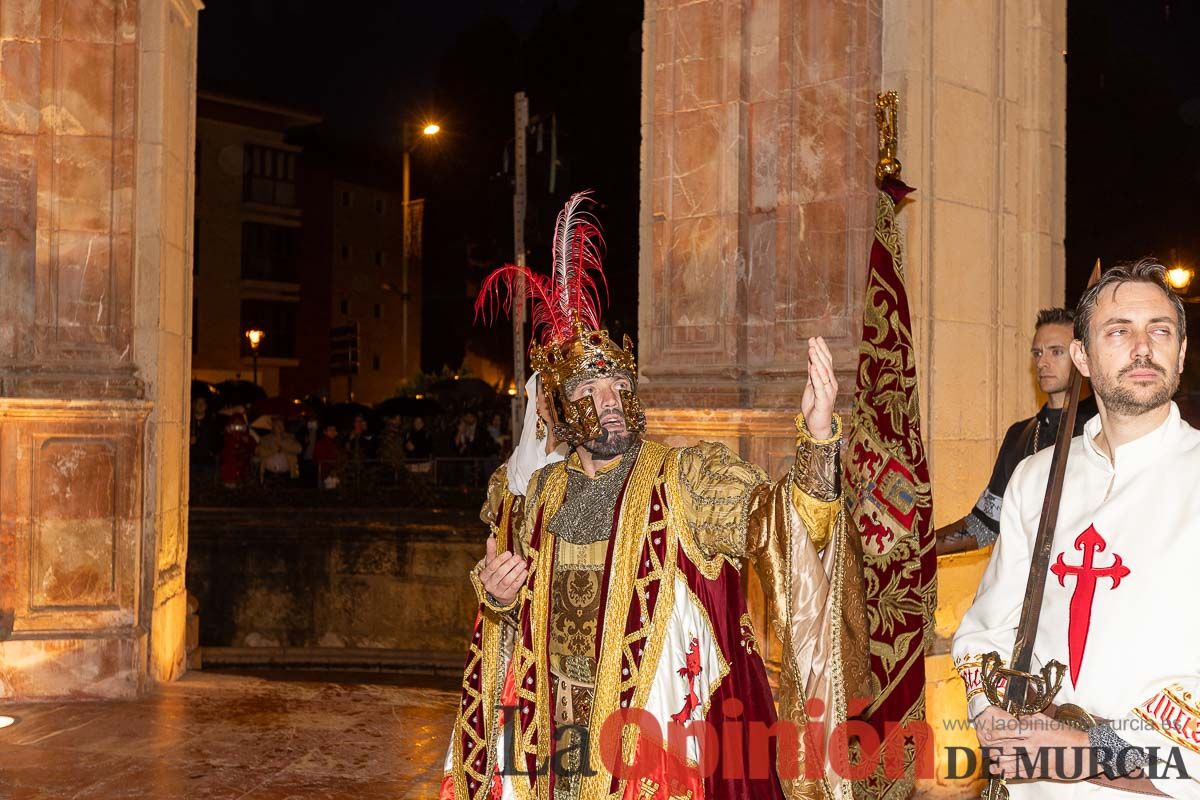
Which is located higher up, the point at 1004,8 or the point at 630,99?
the point at 630,99

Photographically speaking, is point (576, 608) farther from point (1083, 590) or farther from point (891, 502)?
point (1083, 590)

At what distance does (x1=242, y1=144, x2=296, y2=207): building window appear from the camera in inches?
1396

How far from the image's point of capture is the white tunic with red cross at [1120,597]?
2.13 meters

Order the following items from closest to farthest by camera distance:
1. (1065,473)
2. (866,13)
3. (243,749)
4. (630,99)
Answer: (1065,473) → (866,13) → (243,749) → (630,99)

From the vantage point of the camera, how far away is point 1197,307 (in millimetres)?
22453

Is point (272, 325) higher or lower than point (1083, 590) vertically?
higher

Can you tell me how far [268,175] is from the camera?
118 feet

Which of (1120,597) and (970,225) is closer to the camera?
(1120,597)

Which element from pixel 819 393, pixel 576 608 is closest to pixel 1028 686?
pixel 819 393

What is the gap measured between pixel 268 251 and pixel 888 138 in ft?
112

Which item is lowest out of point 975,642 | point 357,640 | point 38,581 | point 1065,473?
point 357,640

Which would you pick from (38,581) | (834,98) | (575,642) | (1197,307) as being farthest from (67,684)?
(1197,307)

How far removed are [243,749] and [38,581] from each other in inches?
73.7

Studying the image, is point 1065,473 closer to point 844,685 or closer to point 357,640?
point 844,685
